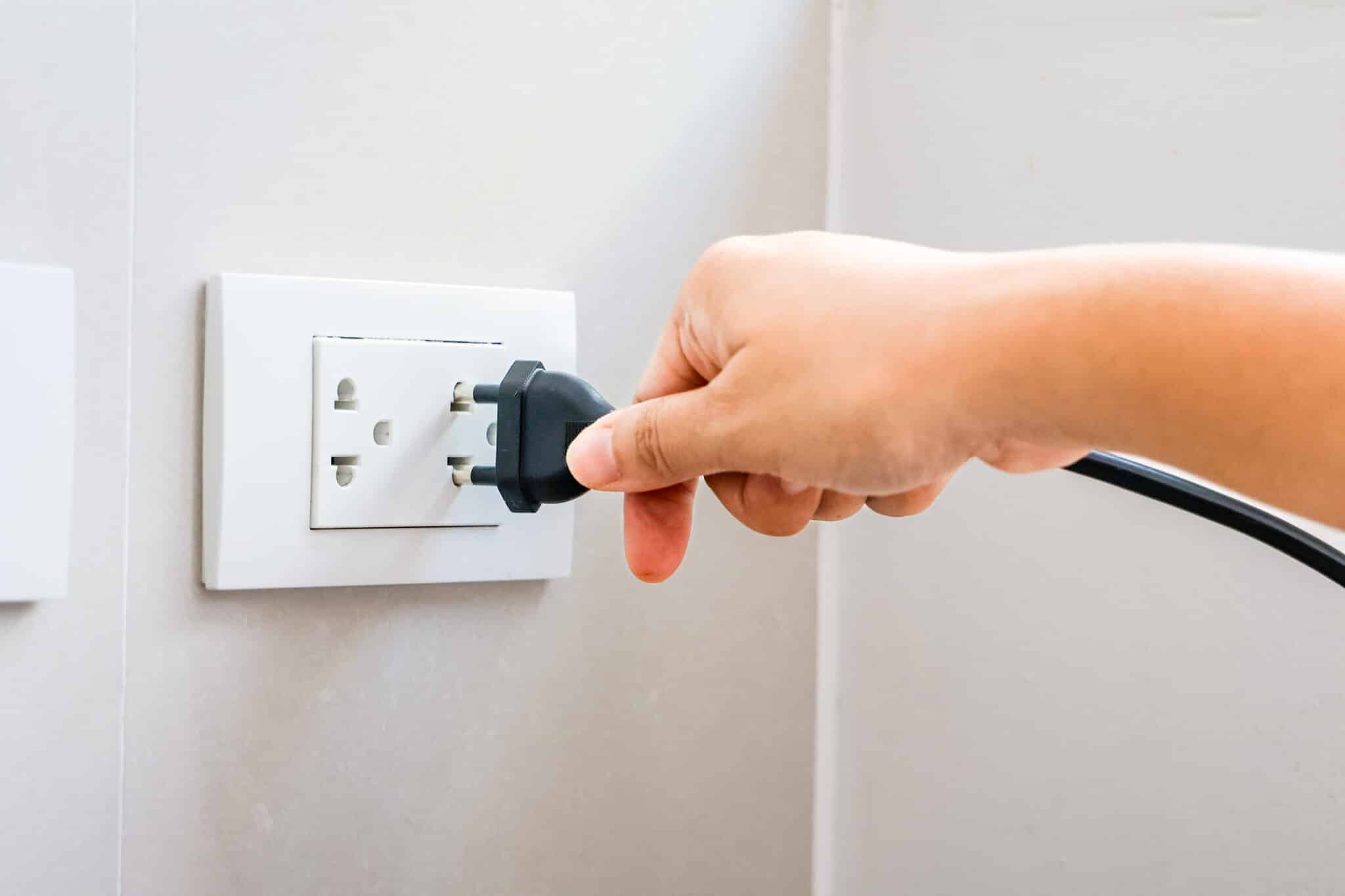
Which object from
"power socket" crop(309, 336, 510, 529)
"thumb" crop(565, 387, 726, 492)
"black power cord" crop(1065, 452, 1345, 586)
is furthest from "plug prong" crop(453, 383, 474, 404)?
"black power cord" crop(1065, 452, 1345, 586)

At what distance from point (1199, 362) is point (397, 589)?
0.34 metres

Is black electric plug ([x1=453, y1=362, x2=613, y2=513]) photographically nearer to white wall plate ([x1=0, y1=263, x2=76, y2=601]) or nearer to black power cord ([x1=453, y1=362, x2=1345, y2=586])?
black power cord ([x1=453, y1=362, x2=1345, y2=586])

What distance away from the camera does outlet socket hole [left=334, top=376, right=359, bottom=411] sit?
18.3 inches

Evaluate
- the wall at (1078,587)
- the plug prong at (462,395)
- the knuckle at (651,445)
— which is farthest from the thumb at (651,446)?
the wall at (1078,587)

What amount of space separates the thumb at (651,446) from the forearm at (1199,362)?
0.30 feet

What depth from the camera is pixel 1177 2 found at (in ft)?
1.64

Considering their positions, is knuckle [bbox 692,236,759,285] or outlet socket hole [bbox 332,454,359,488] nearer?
knuckle [bbox 692,236,759,285]

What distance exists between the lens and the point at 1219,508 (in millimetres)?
447

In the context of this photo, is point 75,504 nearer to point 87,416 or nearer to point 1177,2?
point 87,416

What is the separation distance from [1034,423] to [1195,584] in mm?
248

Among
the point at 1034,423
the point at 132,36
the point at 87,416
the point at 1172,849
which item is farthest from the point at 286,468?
the point at 1172,849

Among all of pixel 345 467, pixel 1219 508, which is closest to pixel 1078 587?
pixel 1219 508

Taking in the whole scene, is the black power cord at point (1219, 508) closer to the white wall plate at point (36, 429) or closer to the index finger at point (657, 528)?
the index finger at point (657, 528)

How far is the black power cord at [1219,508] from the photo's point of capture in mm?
437
